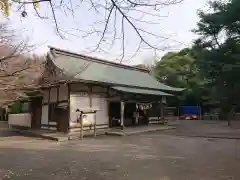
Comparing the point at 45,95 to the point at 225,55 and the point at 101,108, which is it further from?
the point at 225,55

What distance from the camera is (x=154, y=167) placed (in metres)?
6.58

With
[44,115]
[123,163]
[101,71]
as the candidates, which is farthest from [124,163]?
[101,71]

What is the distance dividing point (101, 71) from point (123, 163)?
433 inches

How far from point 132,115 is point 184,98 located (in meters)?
13.0

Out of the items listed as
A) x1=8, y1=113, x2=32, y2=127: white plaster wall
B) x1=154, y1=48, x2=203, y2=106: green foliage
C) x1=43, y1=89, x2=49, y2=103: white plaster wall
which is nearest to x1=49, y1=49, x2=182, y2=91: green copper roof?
x1=43, y1=89, x2=49, y2=103: white plaster wall

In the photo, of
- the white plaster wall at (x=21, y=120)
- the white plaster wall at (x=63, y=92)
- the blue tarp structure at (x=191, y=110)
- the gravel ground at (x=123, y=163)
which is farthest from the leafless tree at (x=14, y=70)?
the blue tarp structure at (x=191, y=110)

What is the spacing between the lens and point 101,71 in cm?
1752

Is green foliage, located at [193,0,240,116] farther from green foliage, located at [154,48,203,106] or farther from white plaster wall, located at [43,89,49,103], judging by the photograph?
green foliage, located at [154,48,203,106]

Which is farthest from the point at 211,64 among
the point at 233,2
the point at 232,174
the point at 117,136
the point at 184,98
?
the point at 184,98

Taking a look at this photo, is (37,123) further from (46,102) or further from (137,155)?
(137,155)

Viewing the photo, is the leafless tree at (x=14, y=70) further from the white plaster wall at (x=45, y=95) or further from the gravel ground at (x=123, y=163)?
the white plaster wall at (x=45, y=95)

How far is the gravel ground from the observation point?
5820mm

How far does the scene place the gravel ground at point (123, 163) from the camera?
5.82 meters

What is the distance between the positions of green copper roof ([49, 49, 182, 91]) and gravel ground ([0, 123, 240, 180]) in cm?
556
